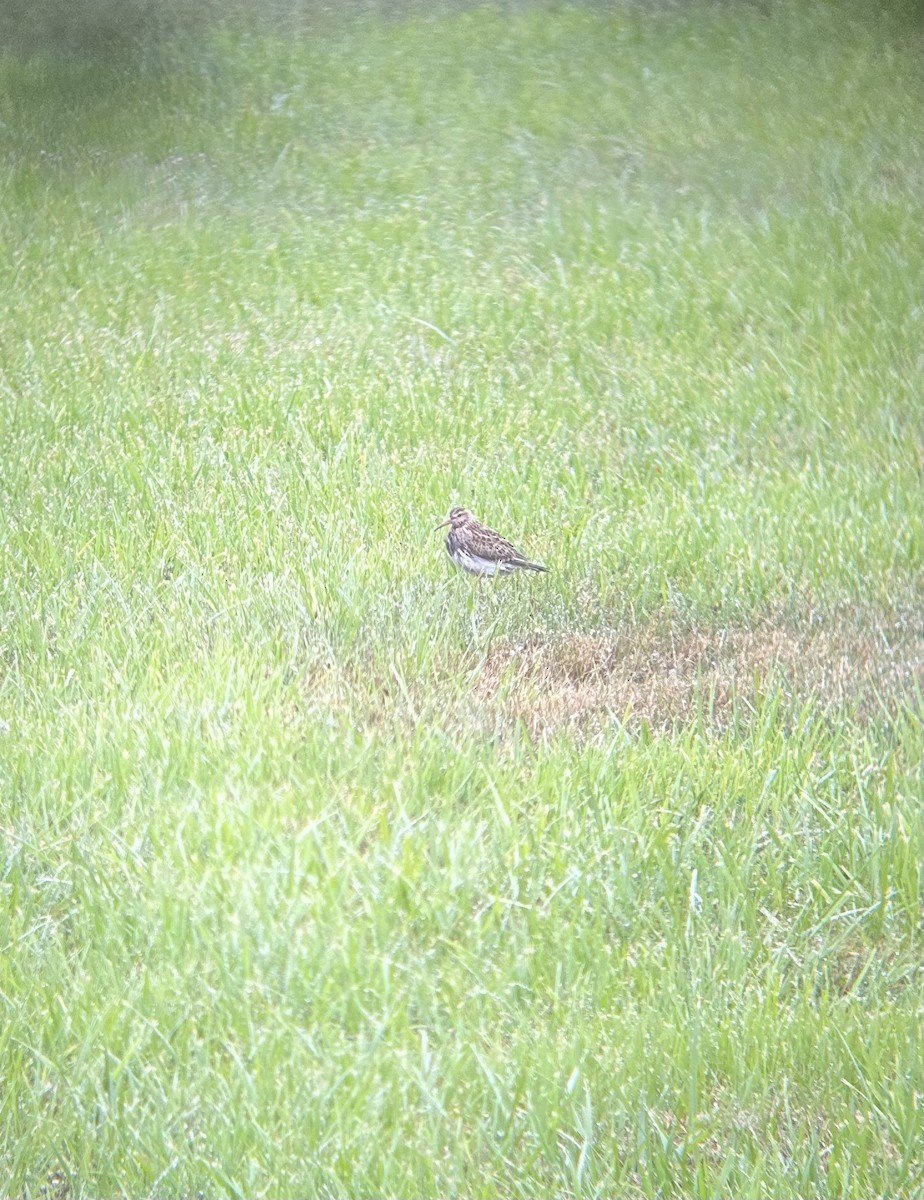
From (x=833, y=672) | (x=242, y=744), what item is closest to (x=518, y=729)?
(x=242, y=744)

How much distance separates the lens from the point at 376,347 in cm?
596

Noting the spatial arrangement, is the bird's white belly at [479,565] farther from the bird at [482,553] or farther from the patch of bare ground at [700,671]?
the patch of bare ground at [700,671]

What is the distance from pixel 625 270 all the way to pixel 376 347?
1.50m

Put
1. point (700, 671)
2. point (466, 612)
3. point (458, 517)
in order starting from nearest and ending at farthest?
point (700, 671)
point (466, 612)
point (458, 517)

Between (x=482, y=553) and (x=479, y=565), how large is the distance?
0.04m

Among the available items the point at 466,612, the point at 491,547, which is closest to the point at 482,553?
the point at 491,547

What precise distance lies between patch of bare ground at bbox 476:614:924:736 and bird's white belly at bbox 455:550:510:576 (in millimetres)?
282

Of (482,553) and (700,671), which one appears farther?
(482,553)

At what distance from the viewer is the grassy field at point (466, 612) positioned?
2846mm

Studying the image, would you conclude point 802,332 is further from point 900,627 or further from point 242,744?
point 242,744

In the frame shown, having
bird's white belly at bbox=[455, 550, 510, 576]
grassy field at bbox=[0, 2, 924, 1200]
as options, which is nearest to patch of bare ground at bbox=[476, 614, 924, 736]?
grassy field at bbox=[0, 2, 924, 1200]

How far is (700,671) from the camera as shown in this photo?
14.0 feet

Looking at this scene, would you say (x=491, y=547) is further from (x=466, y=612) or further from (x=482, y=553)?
(x=466, y=612)

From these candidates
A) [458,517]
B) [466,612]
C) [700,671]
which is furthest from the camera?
[458,517]
